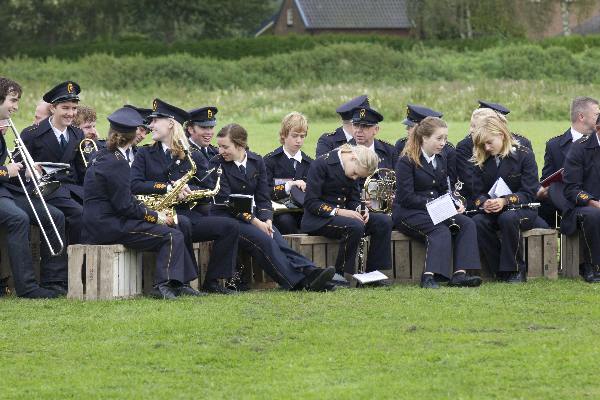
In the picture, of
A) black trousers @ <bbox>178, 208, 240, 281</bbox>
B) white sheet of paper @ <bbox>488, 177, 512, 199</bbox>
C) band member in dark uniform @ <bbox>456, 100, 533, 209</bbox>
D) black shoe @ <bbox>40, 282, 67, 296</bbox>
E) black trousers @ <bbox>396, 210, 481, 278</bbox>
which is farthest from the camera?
band member in dark uniform @ <bbox>456, 100, 533, 209</bbox>

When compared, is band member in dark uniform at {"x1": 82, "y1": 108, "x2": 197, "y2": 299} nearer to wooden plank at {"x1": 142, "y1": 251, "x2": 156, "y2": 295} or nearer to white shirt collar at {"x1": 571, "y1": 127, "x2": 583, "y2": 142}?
wooden plank at {"x1": 142, "y1": 251, "x2": 156, "y2": 295}

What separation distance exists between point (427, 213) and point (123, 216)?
2.98 m

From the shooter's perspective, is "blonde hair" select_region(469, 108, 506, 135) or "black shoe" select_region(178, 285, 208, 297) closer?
"black shoe" select_region(178, 285, 208, 297)

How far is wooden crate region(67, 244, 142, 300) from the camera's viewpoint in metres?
10.9

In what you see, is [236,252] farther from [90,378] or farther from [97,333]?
[90,378]

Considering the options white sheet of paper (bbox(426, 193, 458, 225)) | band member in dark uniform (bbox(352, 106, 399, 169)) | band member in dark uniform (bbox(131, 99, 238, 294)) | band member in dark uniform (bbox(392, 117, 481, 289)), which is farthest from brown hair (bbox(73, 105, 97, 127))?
white sheet of paper (bbox(426, 193, 458, 225))

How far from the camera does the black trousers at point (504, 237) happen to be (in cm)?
1230

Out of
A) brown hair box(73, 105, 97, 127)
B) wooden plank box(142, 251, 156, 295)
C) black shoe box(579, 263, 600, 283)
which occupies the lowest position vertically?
black shoe box(579, 263, 600, 283)

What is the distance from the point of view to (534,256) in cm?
1256

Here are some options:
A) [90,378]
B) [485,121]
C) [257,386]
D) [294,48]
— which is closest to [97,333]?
[90,378]

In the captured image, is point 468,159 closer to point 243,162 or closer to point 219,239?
point 243,162

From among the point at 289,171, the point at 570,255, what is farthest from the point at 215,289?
the point at 570,255

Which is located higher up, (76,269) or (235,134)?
(235,134)

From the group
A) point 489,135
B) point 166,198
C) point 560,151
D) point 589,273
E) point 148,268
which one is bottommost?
point 589,273
